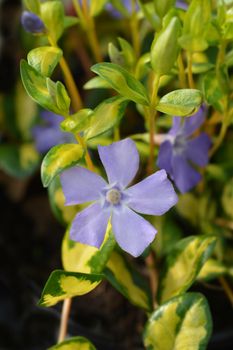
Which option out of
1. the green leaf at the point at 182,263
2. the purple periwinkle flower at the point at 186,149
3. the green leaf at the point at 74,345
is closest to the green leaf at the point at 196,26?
the purple periwinkle flower at the point at 186,149

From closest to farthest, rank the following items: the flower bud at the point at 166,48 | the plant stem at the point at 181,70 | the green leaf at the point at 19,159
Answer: the flower bud at the point at 166,48, the plant stem at the point at 181,70, the green leaf at the point at 19,159

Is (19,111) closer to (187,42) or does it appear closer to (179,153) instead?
(179,153)

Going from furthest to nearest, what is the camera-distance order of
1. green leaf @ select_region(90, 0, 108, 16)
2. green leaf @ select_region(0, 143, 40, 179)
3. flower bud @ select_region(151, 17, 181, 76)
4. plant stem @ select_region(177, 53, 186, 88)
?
Answer: green leaf @ select_region(0, 143, 40, 179), green leaf @ select_region(90, 0, 108, 16), plant stem @ select_region(177, 53, 186, 88), flower bud @ select_region(151, 17, 181, 76)

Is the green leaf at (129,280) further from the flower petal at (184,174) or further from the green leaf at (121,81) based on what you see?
the green leaf at (121,81)

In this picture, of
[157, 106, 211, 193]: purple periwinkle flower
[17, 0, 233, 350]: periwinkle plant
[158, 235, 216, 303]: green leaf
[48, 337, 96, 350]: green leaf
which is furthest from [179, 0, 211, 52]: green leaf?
[48, 337, 96, 350]: green leaf

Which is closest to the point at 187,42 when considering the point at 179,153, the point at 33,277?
the point at 179,153

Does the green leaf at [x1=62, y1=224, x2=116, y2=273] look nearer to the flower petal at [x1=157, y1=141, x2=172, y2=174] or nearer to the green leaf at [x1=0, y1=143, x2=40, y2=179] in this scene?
the flower petal at [x1=157, y1=141, x2=172, y2=174]

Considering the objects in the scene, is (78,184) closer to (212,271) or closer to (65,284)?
(65,284)
